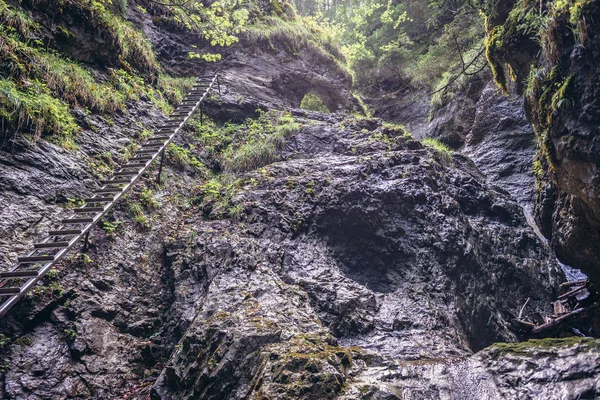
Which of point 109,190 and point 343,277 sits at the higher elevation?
point 109,190

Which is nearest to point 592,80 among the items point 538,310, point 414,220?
point 414,220

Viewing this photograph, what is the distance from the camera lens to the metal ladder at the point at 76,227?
4.40 m

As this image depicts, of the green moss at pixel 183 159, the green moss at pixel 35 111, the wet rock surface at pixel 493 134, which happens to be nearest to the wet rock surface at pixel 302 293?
the green moss at pixel 183 159

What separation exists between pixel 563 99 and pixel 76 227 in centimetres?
722

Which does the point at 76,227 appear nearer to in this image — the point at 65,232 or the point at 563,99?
the point at 65,232

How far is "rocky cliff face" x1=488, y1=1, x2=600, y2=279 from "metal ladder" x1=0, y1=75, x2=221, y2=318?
22.8ft

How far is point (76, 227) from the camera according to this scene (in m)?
5.60

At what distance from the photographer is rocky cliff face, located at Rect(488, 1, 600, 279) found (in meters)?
4.20

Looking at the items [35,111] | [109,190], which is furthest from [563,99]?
[35,111]

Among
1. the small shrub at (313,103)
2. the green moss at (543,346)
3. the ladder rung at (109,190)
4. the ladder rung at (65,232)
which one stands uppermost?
the small shrub at (313,103)

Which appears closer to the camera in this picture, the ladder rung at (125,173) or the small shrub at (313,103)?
the ladder rung at (125,173)

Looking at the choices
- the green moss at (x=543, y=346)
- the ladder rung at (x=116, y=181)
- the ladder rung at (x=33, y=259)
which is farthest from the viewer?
the ladder rung at (x=116, y=181)

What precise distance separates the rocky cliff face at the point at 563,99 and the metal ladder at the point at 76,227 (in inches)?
274

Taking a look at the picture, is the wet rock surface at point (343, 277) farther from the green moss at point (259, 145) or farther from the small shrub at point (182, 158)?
the small shrub at point (182, 158)
